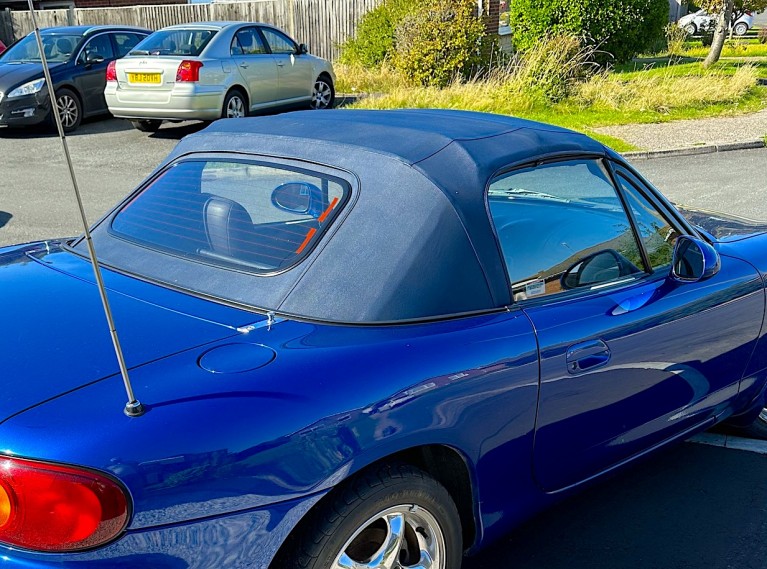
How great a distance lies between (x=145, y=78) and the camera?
12094 millimetres

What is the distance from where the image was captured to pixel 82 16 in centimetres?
2331

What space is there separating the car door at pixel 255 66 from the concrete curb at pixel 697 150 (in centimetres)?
563

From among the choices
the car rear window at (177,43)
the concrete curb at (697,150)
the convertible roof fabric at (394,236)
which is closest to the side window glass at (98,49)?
the car rear window at (177,43)

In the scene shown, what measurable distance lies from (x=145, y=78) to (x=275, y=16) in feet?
32.3

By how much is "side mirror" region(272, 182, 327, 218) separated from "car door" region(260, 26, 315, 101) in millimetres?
11045

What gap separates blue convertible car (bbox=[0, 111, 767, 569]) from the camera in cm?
194

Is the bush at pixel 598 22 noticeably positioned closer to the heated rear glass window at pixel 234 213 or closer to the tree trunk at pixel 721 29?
the tree trunk at pixel 721 29

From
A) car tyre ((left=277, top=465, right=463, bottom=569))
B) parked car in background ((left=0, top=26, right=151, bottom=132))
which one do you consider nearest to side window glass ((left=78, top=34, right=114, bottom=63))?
parked car in background ((left=0, top=26, right=151, bottom=132))

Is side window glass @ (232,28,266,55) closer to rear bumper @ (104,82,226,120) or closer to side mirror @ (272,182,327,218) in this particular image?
rear bumper @ (104,82,226,120)

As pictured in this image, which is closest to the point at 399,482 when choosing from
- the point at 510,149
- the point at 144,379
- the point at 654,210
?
the point at 144,379

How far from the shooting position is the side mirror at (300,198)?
2.81m

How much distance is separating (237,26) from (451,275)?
37.8 ft

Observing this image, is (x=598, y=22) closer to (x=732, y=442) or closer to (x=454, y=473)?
(x=732, y=442)

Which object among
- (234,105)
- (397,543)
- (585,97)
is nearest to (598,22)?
(585,97)
